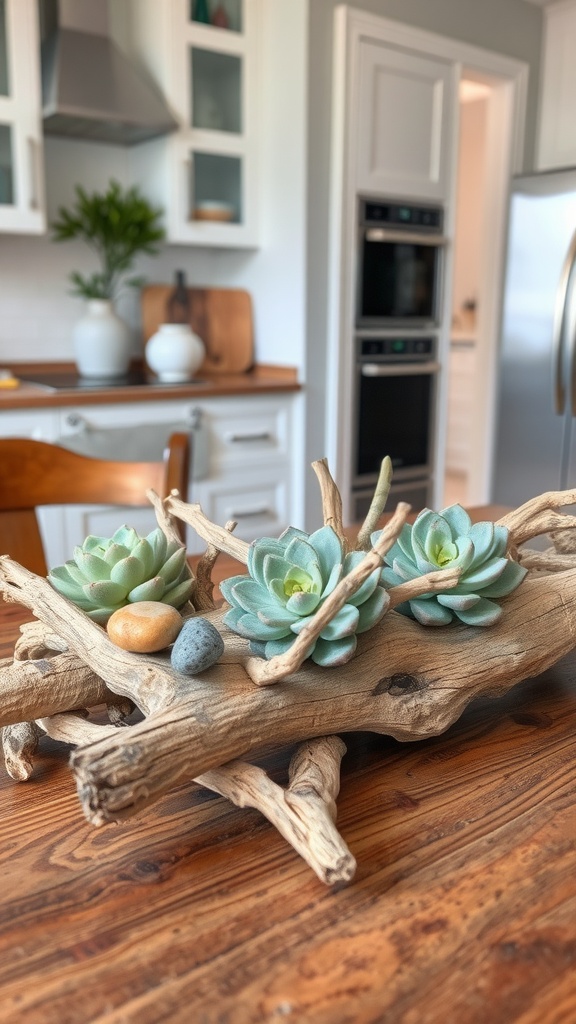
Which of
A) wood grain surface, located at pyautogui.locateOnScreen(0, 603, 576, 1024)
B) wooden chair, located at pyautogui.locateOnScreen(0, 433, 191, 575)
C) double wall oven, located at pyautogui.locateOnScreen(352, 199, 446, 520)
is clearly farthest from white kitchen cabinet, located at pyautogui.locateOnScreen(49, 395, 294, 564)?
wood grain surface, located at pyautogui.locateOnScreen(0, 603, 576, 1024)

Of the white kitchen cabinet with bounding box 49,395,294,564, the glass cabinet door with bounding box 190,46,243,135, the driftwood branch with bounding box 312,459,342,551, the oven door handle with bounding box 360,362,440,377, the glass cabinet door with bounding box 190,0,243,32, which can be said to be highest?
the glass cabinet door with bounding box 190,0,243,32

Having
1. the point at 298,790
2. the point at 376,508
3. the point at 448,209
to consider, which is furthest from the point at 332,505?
the point at 448,209

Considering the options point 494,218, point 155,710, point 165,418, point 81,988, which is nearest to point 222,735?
point 155,710

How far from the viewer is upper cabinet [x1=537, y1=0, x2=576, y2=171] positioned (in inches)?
132

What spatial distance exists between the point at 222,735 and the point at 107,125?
9.09 feet

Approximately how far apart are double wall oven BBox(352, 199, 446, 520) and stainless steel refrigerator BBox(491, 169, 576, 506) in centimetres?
30

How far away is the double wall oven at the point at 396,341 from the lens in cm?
306

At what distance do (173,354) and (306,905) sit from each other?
2.58 metres

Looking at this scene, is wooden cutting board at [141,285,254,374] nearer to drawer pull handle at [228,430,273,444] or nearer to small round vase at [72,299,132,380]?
small round vase at [72,299,132,380]

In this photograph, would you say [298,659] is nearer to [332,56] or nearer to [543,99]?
[332,56]

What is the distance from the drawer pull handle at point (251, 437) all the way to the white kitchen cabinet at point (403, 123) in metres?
0.93

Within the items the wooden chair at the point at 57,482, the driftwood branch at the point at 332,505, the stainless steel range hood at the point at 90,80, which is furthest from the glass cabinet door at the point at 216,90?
the driftwood branch at the point at 332,505

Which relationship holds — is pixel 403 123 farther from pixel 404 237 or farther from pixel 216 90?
pixel 216 90

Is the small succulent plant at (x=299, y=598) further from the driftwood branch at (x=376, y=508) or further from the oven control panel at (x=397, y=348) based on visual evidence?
the oven control panel at (x=397, y=348)
